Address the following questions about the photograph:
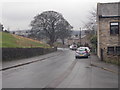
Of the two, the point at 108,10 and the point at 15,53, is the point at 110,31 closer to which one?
the point at 108,10

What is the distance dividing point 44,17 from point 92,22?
20.8m

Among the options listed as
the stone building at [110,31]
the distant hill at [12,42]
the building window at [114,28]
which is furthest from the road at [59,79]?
the distant hill at [12,42]

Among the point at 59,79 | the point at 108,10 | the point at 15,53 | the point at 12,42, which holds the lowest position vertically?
the point at 59,79

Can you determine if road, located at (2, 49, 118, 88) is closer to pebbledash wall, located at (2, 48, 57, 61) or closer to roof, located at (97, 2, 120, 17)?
pebbledash wall, located at (2, 48, 57, 61)

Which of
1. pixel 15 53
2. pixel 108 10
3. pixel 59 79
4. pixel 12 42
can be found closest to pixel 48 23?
pixel 12 42

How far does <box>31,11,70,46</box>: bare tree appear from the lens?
73062 mm

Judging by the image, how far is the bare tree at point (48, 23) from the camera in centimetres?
7306

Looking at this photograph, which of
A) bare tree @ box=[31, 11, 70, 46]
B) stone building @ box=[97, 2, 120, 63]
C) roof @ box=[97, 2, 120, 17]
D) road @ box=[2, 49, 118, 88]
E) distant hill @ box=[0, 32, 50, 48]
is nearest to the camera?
road @ box=[2, 49, 118, 88]

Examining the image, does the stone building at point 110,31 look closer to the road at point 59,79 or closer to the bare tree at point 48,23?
the road at point 59,79

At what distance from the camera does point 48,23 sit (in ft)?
240

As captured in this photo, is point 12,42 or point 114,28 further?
point 12,42

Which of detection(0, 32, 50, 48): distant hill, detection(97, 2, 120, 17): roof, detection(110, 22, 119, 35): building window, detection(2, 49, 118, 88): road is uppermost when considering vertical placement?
detection(97, 2, 120, 17): roof

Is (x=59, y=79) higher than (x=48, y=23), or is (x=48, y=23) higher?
(x=48, y=23)

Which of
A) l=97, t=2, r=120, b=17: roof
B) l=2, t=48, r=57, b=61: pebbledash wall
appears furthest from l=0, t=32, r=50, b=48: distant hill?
l=97, t=2, r=120, b=17: roof
